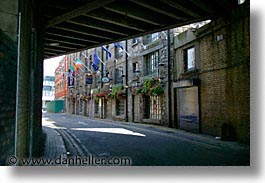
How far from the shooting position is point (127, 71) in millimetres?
22906

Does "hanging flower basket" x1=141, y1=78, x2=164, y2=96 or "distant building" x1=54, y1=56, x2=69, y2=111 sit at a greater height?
"distant building" x1=54, y1=56, x2=69, y2=111

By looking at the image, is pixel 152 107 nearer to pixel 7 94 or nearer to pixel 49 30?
pixel 49 30

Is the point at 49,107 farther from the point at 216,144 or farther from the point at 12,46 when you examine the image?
the point at 12,46

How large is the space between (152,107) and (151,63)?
129 inches

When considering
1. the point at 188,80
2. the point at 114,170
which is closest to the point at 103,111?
the point at 188,80

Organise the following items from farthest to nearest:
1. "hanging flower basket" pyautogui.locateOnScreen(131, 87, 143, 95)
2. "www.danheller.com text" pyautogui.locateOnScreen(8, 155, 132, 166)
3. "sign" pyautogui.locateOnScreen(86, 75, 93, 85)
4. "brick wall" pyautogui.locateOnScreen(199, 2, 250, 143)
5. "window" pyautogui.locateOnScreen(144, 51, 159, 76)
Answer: "sign" pyautogui.locateOnScreen(86, 75, 93, 85)
"hanging flower basket" pyautogui.locateOnScreen(131, 87, 143, 95)
"window" pyautogui.locateOnScreen(144, 51, 159, 76)
"brick wall" pyautogui.locateOnScreen(199, 2, 250, 143)
"www.danheller.com text" pyautogui.locateOnScreen(8, 155, 132, 166)

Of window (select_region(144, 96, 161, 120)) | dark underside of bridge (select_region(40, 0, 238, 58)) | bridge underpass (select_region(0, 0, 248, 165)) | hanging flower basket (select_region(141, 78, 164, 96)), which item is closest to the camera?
bridge underpass (select_region(0, 0, 248, 165))

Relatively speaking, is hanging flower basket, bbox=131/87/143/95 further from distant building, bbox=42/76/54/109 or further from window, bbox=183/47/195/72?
distant building, bbox=42/76/54/109

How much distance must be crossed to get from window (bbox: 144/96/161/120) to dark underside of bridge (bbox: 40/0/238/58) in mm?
7008

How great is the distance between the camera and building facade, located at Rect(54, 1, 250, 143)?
9.87 metres

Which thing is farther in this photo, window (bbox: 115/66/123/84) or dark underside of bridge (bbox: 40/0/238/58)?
window (bbox: 115/66/123/84)

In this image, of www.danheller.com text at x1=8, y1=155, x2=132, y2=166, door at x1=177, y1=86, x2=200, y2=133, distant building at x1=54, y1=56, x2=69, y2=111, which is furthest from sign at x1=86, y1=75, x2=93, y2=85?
www.danheller.com text at x1=8, y1=155, x2=132, y2=166

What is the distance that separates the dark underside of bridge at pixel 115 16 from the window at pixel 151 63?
6.57 meters

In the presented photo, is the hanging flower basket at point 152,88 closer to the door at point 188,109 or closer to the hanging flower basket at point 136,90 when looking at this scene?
the hanging flower basket at point 136,90
